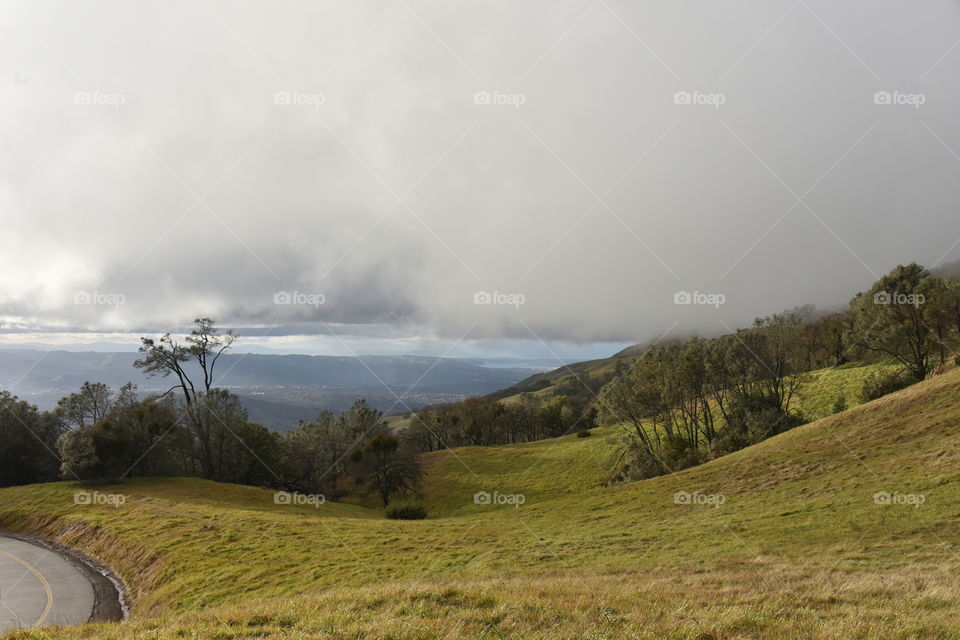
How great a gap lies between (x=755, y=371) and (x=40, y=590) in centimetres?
6506

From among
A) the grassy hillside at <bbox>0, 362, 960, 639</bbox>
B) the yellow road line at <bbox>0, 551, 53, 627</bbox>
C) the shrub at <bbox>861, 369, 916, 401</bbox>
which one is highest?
the shrub at <bbox>861, 369, 916, 401</bbox>

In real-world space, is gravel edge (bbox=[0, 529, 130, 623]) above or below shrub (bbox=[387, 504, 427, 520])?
above

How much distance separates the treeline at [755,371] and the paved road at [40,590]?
48.3 m

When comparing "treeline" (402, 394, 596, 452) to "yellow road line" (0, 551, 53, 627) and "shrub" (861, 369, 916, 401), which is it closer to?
"shrub" (861, 369, 916, 401)

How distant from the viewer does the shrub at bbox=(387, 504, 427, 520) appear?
168ft

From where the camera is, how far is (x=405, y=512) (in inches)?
2019

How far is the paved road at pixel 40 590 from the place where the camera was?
22.3 m

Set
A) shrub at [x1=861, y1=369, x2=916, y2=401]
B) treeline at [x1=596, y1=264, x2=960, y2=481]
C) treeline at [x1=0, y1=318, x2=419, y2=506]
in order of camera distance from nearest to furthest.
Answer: shrub at [x1=861, y1=369, x2=916, y2=401]
treeline at [x1=596, y1=264, x2=960, y2=481]
treeline at [x1=0, y1=318, x2=419, y2=506]

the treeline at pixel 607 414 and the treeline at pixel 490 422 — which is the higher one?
the treeline at pixel 607 414

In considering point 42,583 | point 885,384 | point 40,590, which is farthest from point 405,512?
point 885,384

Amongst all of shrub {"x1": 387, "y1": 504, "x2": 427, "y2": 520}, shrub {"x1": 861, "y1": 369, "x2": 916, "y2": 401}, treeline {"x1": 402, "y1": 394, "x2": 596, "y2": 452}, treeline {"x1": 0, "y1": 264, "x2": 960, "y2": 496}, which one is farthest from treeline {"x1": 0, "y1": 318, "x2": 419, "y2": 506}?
shrub {"x1": 861, "y1": 369, "x2": 916, "y2": 401}

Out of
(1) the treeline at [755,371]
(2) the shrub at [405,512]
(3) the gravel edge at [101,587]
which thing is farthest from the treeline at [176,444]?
(1) the treeline at [755,371]

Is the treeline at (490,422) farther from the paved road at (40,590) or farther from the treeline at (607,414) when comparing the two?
the paved road at (40,590)

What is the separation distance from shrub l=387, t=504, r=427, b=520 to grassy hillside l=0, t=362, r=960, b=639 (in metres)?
5.99
